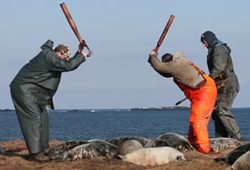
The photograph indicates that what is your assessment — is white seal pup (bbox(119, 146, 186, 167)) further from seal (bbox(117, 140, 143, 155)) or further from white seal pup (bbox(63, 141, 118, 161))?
white seal pup (bbox(63, 141, 118, 161))

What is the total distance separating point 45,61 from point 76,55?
676 millimetres

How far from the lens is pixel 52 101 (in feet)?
39.3

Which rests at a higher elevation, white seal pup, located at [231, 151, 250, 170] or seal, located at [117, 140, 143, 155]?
white seal pup, located at [231, 151, 250, 170]

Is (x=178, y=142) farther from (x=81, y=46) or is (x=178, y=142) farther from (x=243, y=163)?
(x=243, y=163)

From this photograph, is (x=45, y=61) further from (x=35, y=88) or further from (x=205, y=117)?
(x=205, y=117)

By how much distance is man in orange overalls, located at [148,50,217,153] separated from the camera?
1195cm

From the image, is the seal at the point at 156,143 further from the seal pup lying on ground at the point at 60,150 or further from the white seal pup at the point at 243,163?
the white seal pup at the point at 243,163

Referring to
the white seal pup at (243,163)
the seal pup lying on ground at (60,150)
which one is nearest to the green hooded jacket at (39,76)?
the seal pup lying on ground at (60,150)

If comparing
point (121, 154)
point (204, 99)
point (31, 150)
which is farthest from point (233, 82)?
point (31, 150)

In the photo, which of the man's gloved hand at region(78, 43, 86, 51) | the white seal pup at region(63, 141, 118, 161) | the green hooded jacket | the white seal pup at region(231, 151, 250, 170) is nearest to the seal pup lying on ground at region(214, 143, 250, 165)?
the white seal pup at region(231, 151, 250, 170)

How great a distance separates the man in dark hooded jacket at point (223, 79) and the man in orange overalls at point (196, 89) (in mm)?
1763

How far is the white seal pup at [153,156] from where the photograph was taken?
10.4m

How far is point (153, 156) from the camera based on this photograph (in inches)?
412

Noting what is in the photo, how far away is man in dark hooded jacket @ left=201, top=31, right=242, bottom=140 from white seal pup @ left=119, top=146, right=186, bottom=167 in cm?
366
